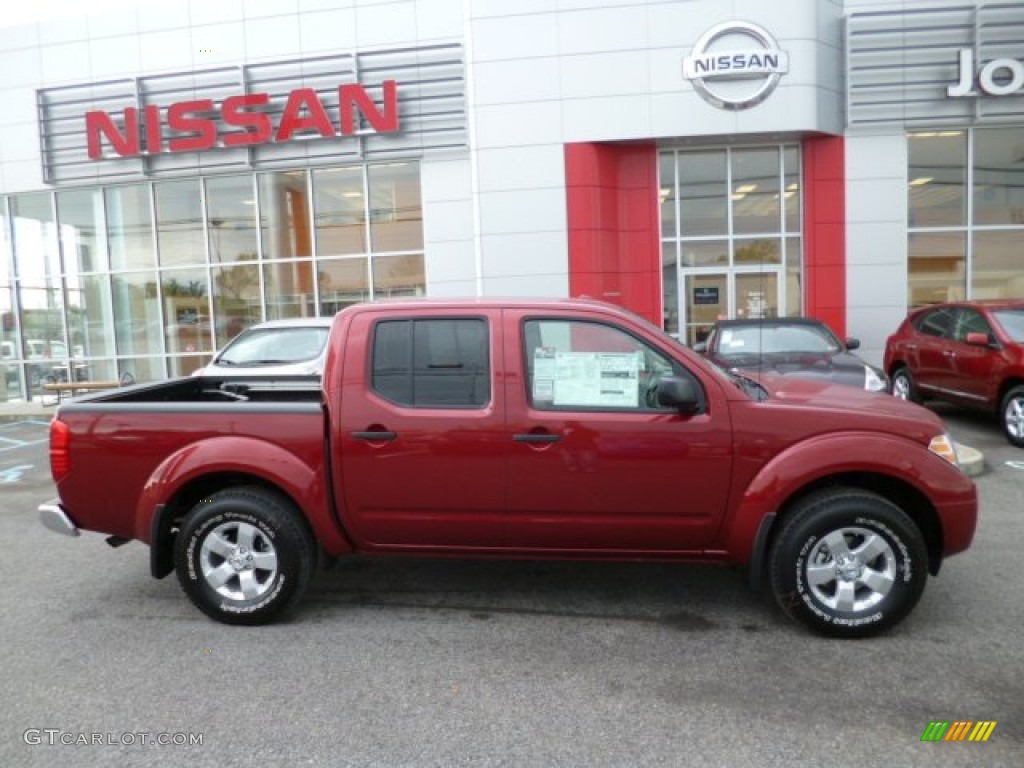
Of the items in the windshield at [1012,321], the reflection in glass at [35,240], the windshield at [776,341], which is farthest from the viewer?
the reflection in glass at [35,240]

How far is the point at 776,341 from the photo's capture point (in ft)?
31.6

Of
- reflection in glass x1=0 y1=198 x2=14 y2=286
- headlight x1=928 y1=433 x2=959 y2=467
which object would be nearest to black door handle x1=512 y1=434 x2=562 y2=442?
headlight x1=928 y1=433 x2=959 y2=467

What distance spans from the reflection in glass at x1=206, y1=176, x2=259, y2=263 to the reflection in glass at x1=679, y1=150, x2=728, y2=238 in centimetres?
890

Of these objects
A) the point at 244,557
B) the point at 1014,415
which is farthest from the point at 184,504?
the point at 1014,415

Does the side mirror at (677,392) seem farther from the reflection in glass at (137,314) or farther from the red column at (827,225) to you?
the reflection in glass at (137,314)

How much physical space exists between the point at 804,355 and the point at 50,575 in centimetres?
789

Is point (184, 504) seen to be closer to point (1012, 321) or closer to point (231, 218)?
point (1012, 321)

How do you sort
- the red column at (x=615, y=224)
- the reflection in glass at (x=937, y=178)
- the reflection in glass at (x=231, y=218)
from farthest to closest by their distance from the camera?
1. the reflection in glass at (x=231, y=218)
2. the reflection in glass at (x=937, y=178)
3. the red column at (x=615, y=224)

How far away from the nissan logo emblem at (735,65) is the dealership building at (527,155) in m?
0.04

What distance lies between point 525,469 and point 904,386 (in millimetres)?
9262

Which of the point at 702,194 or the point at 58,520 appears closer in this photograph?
the point at 58,520

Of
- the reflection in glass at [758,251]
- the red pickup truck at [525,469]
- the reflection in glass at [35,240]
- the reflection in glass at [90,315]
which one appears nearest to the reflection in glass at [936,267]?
the reflection in glass at [758,251]

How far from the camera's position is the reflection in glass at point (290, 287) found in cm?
1641

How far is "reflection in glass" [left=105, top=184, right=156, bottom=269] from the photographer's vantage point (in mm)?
16797
